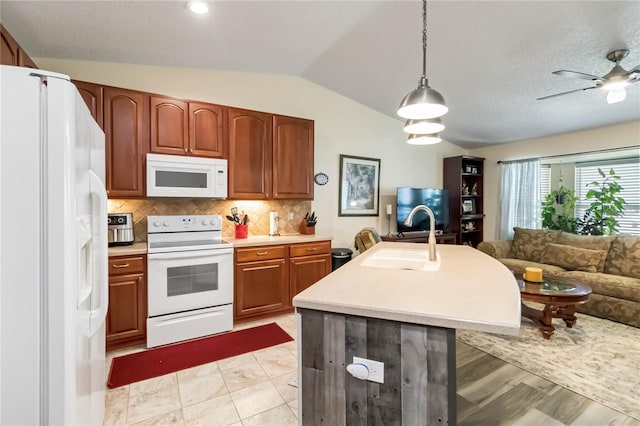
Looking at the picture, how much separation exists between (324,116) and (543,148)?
366 centimetres

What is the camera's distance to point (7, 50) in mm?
1955

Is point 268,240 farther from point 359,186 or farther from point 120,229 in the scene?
point 359,186

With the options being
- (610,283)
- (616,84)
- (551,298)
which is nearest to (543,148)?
(610,283)

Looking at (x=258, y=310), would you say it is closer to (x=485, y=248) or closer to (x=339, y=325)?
(x=339, y=325)

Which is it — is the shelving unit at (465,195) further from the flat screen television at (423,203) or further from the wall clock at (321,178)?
the wall clock at (321,178)

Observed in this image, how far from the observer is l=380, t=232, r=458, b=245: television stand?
4625mm

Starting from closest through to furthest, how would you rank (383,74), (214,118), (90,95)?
1. (90,95)
2. (214,118)
3. (383,74)

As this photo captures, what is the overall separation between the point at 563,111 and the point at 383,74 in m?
2.45

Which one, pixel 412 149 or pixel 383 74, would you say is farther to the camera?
pixel 412 149

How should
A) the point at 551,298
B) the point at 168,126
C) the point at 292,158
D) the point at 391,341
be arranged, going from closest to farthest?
the point at 391,341 < the point at 551,298 < the point at 168,126 < the point at 292,158

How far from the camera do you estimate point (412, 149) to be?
5367mm

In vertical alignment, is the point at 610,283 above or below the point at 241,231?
below

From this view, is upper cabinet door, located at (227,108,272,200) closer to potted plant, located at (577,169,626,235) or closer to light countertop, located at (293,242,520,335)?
light countertop, located at (293,242,520,335)

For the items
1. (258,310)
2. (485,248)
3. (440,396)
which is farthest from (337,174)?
(440,396)
